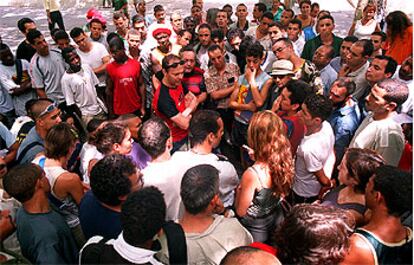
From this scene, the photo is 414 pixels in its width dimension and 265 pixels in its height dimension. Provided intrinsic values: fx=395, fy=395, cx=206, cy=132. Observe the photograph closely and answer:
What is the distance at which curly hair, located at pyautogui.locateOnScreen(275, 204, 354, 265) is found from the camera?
6.22 ft

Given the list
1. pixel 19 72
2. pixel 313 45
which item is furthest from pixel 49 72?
pixel 313 45

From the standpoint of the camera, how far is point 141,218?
189cm

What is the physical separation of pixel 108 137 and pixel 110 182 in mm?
793

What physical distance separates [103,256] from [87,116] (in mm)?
3039

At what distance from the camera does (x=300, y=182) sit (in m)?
3.34

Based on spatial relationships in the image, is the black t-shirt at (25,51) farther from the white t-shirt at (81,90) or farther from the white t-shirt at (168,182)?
the white t-shirt at (168,182)

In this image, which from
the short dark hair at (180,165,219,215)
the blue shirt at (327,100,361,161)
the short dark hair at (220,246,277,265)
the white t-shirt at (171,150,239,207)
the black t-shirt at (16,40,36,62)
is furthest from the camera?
the black t-shirt at (16,40,36,62)

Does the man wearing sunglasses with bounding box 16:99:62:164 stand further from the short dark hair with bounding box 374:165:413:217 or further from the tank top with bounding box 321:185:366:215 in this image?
the short dark hair with bounding box 374:165:413:217

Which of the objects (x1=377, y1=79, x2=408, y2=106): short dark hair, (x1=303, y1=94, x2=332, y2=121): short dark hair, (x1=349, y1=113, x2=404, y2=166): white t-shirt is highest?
(x1=377, y1=79, x2=408, y2=106): short dark hair

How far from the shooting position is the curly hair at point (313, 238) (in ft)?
6.22

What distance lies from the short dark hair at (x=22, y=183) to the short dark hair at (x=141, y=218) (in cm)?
83

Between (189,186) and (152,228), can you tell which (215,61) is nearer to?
(189,186)

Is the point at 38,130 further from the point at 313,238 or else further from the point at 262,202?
the point at 313,238

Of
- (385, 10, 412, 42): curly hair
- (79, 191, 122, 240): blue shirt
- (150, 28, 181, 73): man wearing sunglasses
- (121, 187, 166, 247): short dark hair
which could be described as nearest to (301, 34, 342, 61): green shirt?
(385, 10, 412, 42): curly hair
